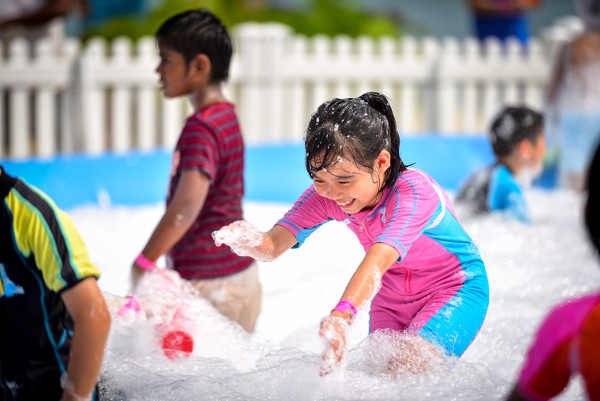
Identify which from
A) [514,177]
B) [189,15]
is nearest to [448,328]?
[189,15]

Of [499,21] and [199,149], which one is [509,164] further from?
[499,21]

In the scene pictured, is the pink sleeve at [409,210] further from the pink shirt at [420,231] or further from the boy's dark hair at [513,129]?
the boy's dark hair at [513,129]

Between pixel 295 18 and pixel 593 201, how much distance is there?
10.5 m

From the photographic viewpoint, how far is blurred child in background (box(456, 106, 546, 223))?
4203 mm

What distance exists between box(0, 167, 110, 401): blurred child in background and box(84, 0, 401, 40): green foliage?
929cm

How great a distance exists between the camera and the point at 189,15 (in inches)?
117

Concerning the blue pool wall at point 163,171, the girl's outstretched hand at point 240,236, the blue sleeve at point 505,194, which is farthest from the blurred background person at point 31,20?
the girl's outstretched hand at point 240,236

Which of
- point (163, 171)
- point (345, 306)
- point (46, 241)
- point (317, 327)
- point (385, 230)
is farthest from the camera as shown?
point (163, 171)

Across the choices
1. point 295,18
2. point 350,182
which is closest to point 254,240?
point 350,182

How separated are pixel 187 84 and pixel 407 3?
1183 centimetres

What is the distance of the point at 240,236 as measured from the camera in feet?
7.27

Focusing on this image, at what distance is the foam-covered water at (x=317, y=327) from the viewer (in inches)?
89.5

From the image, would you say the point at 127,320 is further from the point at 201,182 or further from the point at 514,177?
the point at 514,177

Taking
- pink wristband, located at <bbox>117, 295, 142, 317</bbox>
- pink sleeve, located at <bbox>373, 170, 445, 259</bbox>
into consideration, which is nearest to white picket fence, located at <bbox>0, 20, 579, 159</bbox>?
pink sleeve, located at <bbox>373, 170, 445, 259</bbox>
